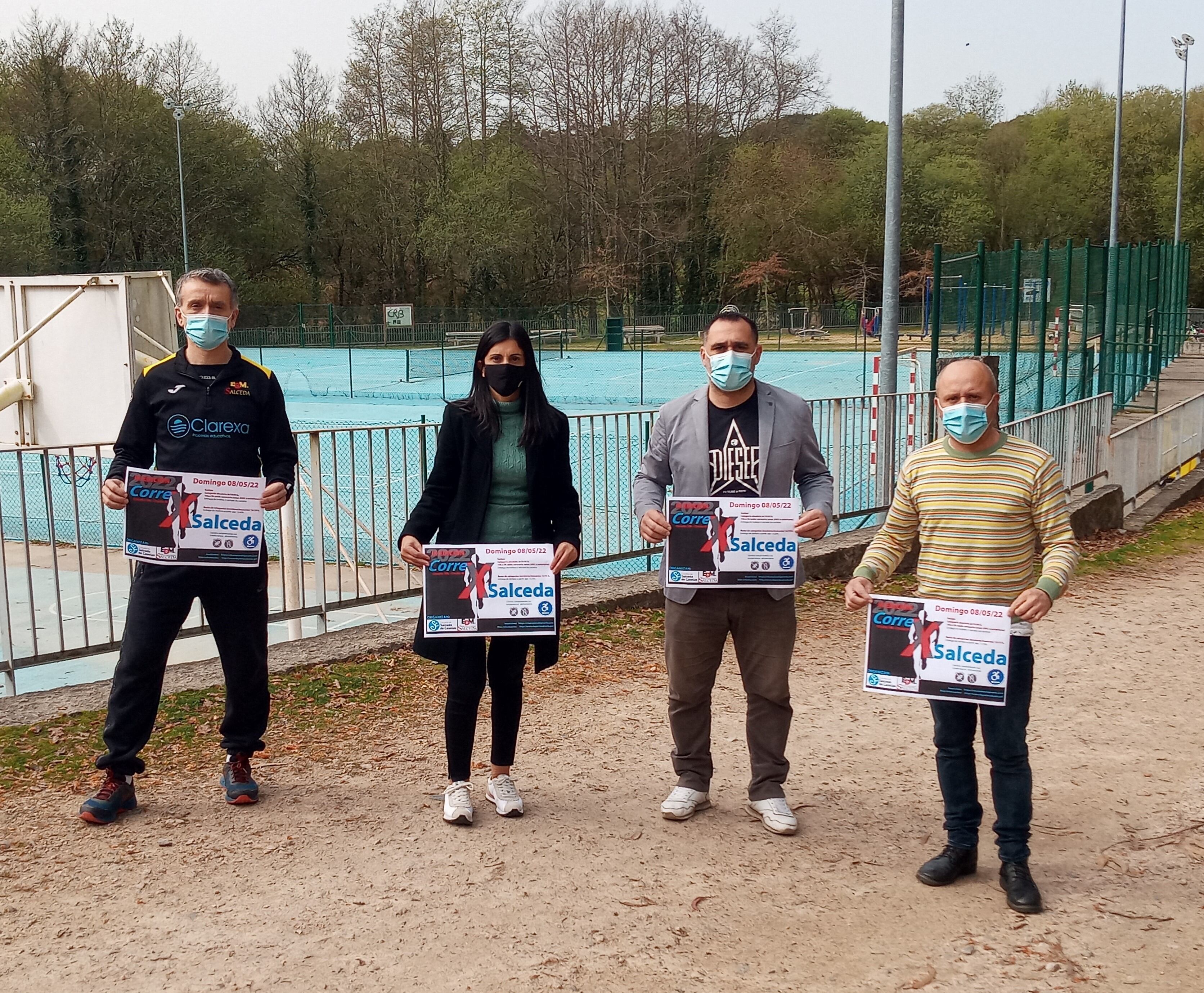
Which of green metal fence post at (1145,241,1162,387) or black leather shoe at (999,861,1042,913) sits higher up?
green metal fence post at (1145,241,1162,387)

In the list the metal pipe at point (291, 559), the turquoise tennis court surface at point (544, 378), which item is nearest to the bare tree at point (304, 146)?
the turquoise tennis court surface at point (544, 378)

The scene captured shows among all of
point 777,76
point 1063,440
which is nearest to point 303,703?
point 1063,440

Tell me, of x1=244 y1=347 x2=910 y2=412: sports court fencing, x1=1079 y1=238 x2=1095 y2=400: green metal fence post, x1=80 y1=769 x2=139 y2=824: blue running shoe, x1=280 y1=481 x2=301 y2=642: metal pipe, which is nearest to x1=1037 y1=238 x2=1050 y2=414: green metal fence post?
x1=1079 y1=238 x2=1095 y2=400: green metal fence post

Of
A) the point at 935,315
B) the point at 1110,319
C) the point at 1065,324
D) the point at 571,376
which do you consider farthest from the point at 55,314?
the point at 571,376

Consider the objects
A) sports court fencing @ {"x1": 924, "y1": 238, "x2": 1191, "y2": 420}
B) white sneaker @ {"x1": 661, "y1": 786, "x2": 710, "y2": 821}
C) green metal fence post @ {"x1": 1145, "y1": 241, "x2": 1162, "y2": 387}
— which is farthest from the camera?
green metal fence post @ {"x1": 1145, "y1": 241, "x2": 1162, "y2": 387}

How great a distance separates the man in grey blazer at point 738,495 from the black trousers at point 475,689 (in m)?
0.59

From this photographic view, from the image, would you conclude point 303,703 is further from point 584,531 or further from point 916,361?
point 916,361

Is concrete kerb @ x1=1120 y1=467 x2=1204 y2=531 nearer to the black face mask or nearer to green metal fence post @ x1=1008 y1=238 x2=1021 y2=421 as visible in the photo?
green metal fence post @ x1=1008 y1=238 x2=1021 y2=421

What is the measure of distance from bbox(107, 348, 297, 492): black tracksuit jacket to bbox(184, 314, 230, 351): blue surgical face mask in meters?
0.09

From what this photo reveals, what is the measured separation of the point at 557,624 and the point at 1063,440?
9154 mm

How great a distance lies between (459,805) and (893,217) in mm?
10145

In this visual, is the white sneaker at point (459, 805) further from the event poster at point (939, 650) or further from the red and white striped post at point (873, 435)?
the red and white striped post at point (873, 435)

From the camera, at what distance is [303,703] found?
619 centimetres

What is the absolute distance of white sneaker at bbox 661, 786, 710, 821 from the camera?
15.3 ft
